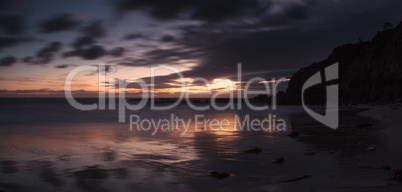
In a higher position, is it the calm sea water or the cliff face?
the cliff face

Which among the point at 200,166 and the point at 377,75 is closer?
the point at 200,166

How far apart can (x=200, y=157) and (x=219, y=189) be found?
3955 mm

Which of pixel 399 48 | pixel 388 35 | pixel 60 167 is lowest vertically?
pixel 60 167

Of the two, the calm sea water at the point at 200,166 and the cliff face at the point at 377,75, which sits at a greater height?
the cliff face at the point at 377,75

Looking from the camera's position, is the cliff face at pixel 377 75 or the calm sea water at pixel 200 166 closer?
the calm sea water at pixel 200 166

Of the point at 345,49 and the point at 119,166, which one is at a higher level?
the point at 345,49

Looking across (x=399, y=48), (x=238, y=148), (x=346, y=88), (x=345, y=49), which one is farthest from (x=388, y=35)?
(x=238, y=148)

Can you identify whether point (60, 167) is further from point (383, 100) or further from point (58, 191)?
point (383, 100)

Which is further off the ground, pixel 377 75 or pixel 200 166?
pixel 377 75

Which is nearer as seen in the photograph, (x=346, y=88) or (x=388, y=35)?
(x=388, y=35)

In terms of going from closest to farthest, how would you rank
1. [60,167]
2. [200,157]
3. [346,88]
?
[60,167]
[200,157]
[346,88]

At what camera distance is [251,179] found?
7609 millimetres

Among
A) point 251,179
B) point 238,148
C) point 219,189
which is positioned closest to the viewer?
point 219,189

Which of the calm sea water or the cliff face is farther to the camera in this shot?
the cliff face
